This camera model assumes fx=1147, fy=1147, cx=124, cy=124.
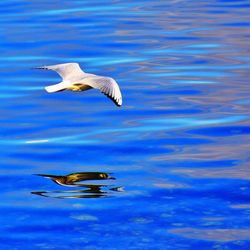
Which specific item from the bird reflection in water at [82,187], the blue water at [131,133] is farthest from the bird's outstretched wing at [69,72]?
the bird reflection in water at [82,187]

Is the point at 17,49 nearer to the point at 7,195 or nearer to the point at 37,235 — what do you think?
the point at 7,195

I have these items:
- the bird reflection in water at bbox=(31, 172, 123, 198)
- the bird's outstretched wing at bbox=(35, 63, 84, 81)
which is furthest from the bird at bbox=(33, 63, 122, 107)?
the bird reflection in water at bbox=(31, 172, 123, 198)

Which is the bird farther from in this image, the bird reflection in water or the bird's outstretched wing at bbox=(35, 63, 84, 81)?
the bird reflection in water

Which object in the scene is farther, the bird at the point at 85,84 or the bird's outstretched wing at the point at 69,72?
the bird's outstretched wing at the point at 69,72

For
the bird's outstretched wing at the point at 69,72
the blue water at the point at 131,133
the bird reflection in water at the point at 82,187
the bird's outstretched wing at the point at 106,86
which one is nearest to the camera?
the blue water at the point at 131,133

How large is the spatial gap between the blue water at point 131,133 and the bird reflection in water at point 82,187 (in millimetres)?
25

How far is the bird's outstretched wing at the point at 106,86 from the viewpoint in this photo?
408 inches

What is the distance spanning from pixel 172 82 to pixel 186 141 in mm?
3227

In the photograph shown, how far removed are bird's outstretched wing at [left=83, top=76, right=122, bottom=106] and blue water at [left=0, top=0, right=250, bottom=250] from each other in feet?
2.68

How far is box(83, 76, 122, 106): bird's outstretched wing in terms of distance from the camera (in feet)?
34.0

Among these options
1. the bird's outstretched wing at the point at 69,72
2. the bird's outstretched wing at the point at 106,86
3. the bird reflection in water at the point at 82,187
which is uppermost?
the bird's outstretched wing at the point at 69,72

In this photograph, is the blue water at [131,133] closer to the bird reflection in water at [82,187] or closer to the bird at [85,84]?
the bird reflection in water at [82,187]

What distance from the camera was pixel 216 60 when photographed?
658 inches

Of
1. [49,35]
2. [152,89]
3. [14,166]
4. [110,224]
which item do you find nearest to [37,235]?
[110,224]
